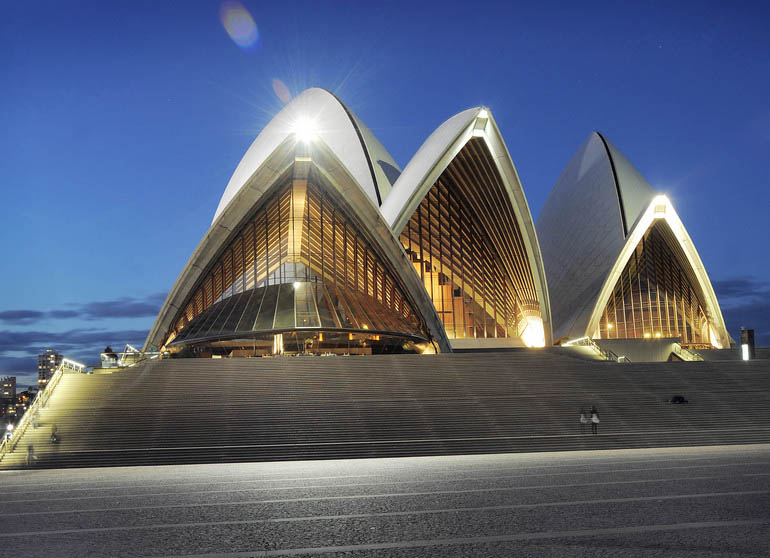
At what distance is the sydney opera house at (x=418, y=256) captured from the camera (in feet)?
97.2

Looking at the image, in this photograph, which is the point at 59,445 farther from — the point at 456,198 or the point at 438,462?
the point at 456,198

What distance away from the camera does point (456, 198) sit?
35688 millimetres

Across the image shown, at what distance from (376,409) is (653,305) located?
29.2m

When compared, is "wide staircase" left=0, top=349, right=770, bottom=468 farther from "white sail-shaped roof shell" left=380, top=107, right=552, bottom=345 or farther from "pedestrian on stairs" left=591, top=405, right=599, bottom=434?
"white sail-shaped roof shell" left=380, top=107, right=552, bottom=345

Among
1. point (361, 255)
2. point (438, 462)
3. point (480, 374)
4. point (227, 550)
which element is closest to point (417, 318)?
point (361, 255)

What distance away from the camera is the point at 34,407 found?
1717cm

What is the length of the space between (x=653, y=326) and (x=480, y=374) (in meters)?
24.7

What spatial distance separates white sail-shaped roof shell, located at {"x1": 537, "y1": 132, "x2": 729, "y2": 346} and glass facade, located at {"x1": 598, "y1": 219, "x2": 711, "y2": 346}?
2138 millimetres

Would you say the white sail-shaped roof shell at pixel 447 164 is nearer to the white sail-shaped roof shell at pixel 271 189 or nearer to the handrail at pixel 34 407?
the white sail-shaped roof shell at pixel 271 189

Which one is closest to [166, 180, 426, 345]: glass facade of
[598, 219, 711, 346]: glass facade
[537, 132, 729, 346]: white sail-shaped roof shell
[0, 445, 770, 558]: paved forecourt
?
[537, 132, 729, 346]: white sail-shaped roof shell

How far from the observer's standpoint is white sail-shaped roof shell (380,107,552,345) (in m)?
29.7

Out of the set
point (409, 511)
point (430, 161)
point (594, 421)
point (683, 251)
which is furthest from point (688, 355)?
point (409, 511)

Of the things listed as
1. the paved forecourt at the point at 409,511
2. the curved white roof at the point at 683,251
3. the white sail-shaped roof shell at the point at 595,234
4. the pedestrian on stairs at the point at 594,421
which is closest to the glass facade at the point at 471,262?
the white sail-shaped roof shell at the point at 595,234

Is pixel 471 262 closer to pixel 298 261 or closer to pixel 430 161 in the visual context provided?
pixel 430 161
